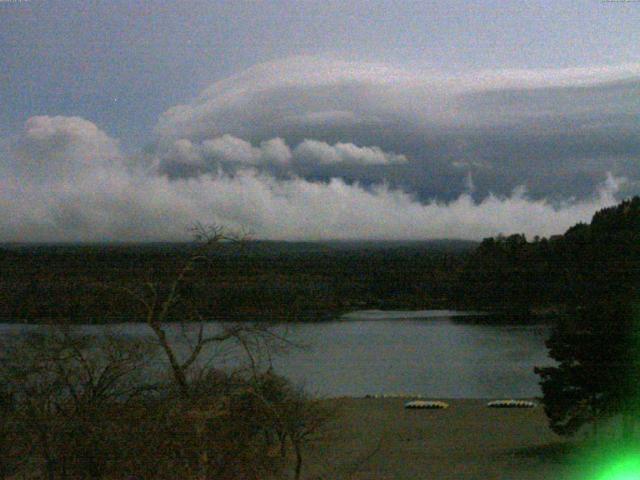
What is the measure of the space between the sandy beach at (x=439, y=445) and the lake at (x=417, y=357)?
7.99ft

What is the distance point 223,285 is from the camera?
13758 millimetres

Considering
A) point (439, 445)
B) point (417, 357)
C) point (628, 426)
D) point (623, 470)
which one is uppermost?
point (628, 426)

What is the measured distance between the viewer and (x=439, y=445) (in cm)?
1606

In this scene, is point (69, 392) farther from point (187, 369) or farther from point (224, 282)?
point (224, 282)

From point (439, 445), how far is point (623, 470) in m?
5.51

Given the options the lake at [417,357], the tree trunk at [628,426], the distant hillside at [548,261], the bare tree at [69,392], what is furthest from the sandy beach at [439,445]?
the distant hillside at [548,261]

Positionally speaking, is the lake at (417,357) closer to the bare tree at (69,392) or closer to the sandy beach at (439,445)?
the sandy beach at (439,445)

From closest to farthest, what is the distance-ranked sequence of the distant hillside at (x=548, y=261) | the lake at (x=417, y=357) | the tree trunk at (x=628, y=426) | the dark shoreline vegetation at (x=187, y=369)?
the dark shoreline vegetation at (x=187, y=369) < the tree trunk at (x=628, y=426) < the lake at (x=417, y=357) < the distant hillside at (x=548, y=261)

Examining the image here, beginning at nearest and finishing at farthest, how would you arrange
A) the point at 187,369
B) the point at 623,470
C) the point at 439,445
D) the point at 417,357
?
the point at 187,369 < the point at 623,470 < the point at 439,445 < the point at 417,357

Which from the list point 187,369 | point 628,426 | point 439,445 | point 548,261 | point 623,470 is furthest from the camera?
point 548,261

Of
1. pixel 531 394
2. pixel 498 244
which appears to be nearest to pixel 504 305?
pixel 498 244

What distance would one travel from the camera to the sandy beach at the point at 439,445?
1242 cm

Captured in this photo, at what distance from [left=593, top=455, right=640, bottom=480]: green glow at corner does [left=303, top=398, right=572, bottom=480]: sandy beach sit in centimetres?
66

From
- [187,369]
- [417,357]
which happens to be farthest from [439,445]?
[417,357]
